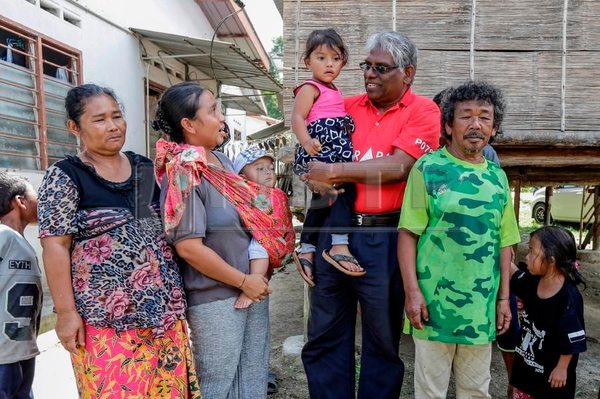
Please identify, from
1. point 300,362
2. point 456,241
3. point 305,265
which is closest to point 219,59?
point 300,362

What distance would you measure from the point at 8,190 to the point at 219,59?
5479 millimetres

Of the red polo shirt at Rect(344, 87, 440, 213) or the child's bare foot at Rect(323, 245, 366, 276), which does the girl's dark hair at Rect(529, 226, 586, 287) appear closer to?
the red polo shirt at Rect(344, 87, 440, 213)

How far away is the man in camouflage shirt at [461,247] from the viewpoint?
1.75 m

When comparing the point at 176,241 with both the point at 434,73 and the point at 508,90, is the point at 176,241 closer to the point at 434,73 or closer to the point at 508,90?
the point at 434,73

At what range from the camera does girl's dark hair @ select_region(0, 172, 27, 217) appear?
1.98 m

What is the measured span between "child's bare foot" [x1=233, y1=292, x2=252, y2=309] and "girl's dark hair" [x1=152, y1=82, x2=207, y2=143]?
0.72 m

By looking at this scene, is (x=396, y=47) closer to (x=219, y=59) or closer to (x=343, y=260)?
(x=343, y=260)

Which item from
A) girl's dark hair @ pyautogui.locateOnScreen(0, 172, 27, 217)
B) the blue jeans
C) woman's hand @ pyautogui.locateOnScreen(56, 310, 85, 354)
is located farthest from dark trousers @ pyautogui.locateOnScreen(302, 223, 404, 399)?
girl's dark hair @ pyautogui.locateOnScreen(0, 172, 27, 217)

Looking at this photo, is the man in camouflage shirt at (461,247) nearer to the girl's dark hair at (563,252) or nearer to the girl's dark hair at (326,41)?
the girl's dark hair at (563,252)

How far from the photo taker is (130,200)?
5.48 ft

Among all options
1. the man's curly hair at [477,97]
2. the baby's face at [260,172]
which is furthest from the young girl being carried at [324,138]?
the man's curly hair at [477,97]

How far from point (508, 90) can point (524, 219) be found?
12.6m

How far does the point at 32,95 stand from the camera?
465 cm

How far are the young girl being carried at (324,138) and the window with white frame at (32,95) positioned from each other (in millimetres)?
3718
